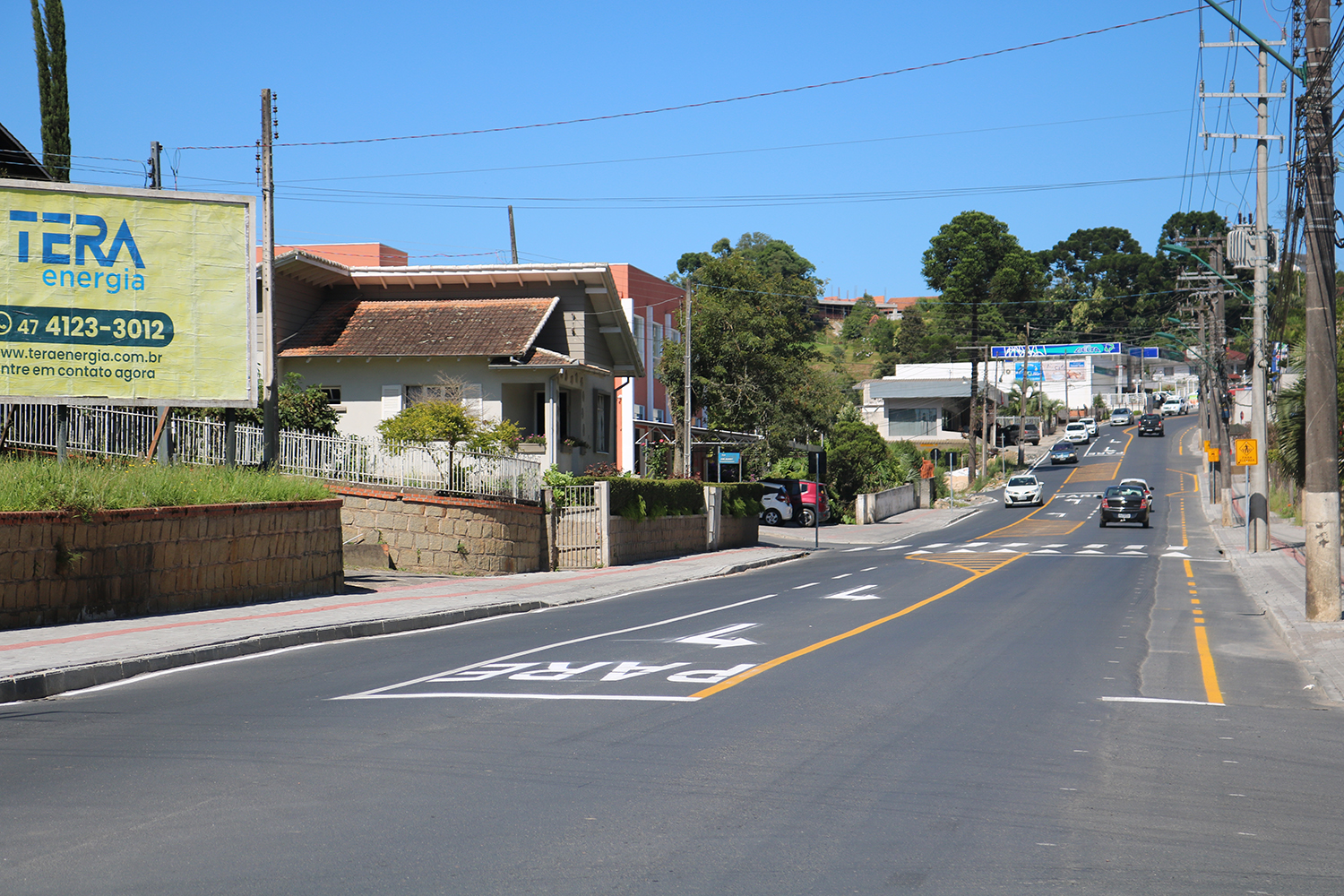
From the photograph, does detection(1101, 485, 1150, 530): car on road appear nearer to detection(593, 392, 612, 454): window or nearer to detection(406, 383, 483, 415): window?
detection(593, 392, 612, 454): window

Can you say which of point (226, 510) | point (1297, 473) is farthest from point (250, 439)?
point (1297, 473)

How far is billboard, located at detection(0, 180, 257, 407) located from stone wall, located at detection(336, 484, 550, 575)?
416 cm

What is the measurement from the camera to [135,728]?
8508 mm

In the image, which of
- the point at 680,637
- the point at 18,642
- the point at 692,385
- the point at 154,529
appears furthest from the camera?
the point at 692,385

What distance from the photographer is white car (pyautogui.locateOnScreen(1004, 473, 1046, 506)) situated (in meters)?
61.5

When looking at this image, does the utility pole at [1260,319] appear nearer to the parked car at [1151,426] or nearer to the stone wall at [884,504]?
the stone wall at [884,504]

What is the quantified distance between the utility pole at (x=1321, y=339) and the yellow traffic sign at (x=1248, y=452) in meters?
17.0

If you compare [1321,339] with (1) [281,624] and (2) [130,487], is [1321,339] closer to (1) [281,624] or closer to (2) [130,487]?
(1) [281,624]

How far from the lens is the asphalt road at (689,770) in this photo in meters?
5.30

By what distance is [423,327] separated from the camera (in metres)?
32.5

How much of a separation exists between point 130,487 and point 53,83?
63.5 feet

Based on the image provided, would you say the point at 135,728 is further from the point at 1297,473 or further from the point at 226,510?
the point at 1297,473

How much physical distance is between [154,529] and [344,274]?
19.4m

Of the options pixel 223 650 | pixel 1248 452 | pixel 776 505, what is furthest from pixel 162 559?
pixel 776 505
